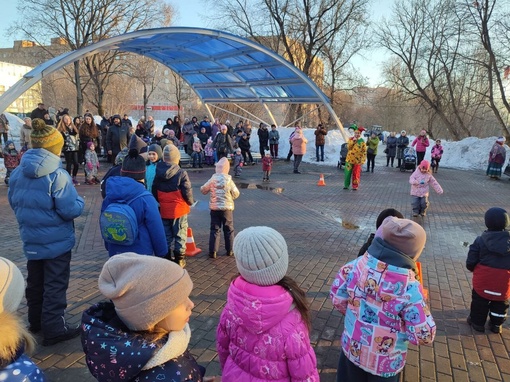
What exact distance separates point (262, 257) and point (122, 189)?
7.17 feet

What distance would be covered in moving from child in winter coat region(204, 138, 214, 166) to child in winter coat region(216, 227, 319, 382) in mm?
15276

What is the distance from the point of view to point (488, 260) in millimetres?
3838

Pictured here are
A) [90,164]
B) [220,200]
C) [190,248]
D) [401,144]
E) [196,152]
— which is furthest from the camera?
[401,144]

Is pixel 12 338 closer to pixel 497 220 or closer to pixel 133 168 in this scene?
pixel 133 168

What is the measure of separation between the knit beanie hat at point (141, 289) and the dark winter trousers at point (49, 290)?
2325 mm

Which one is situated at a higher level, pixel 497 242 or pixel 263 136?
pixel 263 136

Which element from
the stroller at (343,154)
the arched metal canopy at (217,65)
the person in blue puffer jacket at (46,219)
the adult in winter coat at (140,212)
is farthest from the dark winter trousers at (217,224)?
the stroller at (343,154)

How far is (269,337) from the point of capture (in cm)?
200

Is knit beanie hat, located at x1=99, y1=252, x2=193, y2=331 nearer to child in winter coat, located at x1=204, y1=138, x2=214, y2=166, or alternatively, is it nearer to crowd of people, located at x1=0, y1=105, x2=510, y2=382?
crowd of people, located at x1=0, y1=105, x2=510, y2=382

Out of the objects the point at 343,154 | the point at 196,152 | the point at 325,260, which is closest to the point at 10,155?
the point at 196,152

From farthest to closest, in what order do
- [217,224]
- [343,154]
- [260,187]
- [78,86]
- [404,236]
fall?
[78,86]
[343,154]
[260,187]
[217,224]
[404,236]

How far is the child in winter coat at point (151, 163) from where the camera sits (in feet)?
17.9

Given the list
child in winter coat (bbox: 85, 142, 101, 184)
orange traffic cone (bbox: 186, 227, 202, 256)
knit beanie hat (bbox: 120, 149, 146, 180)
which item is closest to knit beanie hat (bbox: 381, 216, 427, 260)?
knit beanie hat (bbox: 120, 149, 146, 180)

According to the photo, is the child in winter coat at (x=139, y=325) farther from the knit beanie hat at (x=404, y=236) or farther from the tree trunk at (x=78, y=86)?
the tree trunk at (x=78, y=86)
